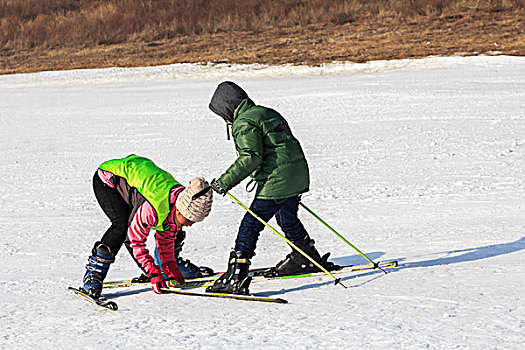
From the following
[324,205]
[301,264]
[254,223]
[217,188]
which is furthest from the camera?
[324,205]

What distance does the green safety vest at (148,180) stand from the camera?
4.84 metres

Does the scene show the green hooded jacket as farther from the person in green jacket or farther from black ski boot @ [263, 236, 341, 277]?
black ski boot @ [263, 236, 341, 277]

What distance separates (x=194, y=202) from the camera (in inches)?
185

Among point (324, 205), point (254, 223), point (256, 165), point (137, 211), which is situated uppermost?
point (256, 165)

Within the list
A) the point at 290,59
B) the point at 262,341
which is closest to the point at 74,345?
the point at 262,341

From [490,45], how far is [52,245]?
15.0 metres

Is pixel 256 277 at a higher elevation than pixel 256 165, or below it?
below

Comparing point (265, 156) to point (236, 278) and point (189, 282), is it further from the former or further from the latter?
point (189, 282)

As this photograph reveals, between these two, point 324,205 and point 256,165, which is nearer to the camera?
point 256,165

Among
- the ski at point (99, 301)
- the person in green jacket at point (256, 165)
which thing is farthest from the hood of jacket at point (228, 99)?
the ski at point (99, 301)

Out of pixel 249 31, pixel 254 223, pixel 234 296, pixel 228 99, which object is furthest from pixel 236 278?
pixel 249 31

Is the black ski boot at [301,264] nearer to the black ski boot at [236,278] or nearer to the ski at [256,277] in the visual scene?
the ski at [256,277]

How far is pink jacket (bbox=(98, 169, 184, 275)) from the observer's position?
4.86 m

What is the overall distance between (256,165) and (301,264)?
111 cm
